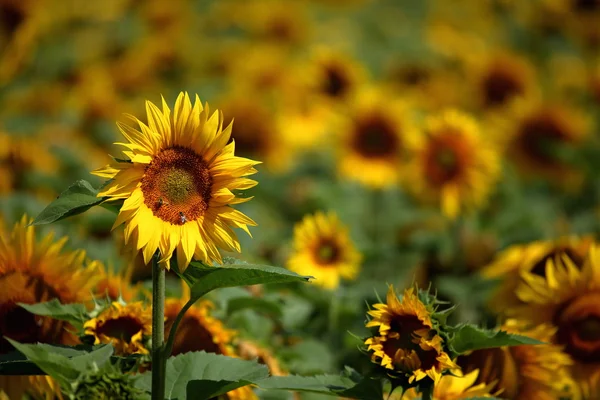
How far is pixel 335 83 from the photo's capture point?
15.1 feet

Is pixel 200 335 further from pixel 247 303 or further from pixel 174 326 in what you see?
pixel 174 326

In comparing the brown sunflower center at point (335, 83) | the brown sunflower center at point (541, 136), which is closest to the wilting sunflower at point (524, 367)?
the brown sunflower center at point (541, 136)

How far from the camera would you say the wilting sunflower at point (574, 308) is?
2125 mm

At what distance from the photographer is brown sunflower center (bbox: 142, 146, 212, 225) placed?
155cm

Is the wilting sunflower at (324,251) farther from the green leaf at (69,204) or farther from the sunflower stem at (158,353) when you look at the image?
the green leaf at (69,204)

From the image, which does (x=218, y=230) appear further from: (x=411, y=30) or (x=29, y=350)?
(x=411, y=30)

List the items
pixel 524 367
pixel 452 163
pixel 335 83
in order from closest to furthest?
pixel 524 367 → pixel 452 163 → pixel 335 83

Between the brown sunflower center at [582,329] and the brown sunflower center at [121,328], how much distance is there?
1018 millimetres

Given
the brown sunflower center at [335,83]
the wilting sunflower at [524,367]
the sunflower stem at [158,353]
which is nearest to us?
the sunflower stem at [158,353]

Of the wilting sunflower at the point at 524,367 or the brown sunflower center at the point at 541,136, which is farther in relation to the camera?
the brown sunflower center at the point at 541,136

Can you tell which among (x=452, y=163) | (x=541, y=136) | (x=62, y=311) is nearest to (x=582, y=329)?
(x=62, y=311)

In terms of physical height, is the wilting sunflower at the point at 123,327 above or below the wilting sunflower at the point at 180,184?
below

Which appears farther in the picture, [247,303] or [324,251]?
[324,251]

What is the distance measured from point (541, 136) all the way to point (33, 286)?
290 centimetres
